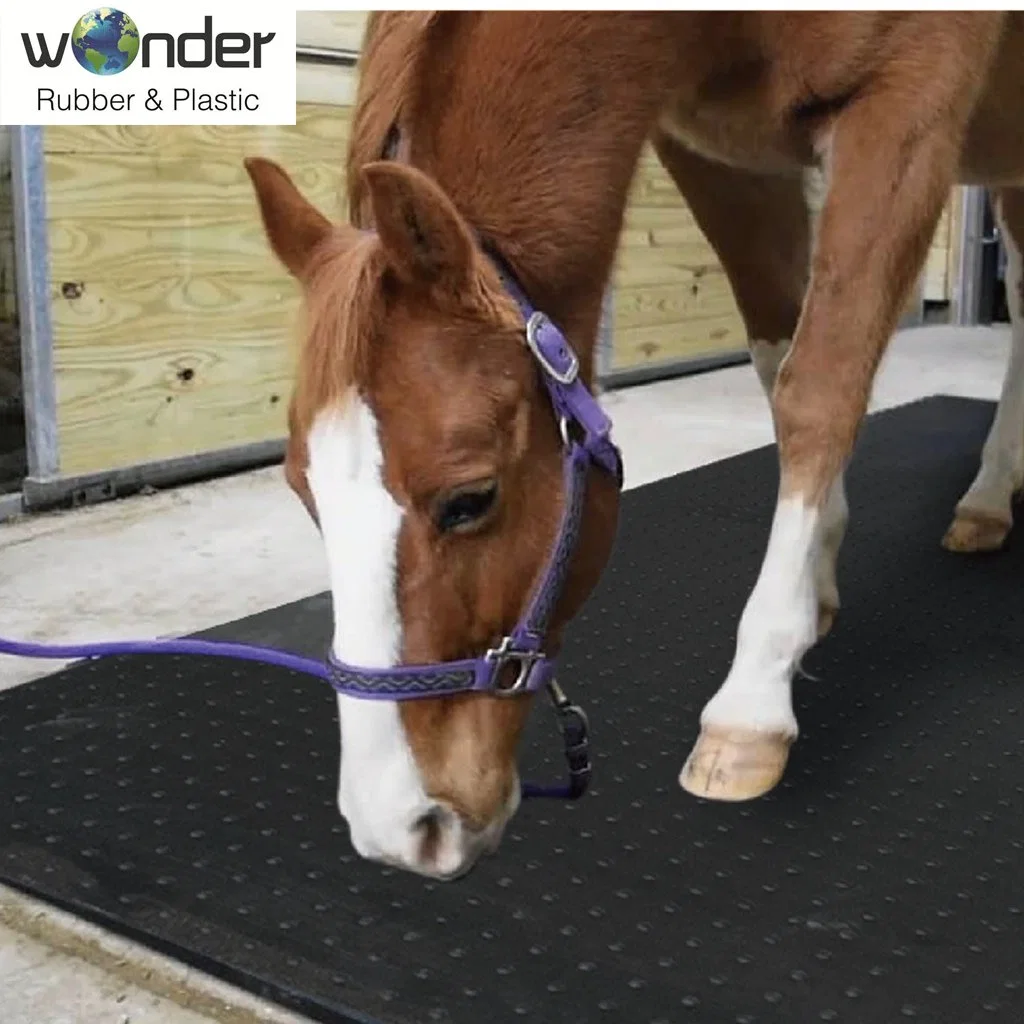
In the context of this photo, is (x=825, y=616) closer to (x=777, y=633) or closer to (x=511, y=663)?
(x=777, y=633)

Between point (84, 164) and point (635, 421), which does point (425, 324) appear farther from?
point (635, 421)

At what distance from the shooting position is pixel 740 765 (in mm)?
1143

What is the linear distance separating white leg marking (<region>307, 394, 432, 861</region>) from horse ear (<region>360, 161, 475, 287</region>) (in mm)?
96

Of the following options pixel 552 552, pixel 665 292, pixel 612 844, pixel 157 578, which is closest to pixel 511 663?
pixel 552 552

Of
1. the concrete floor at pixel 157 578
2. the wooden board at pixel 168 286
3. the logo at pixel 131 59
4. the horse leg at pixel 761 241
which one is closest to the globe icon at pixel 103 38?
the logo at pixel 131 59

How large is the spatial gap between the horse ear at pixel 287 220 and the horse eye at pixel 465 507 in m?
0.21

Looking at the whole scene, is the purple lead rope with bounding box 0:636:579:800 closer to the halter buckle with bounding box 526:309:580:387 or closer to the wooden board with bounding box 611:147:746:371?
the halter buckle with bounding box 526:309:580:387

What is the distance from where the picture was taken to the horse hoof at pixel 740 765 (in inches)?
44.9

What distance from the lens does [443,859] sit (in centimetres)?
84

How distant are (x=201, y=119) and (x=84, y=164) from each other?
25cm

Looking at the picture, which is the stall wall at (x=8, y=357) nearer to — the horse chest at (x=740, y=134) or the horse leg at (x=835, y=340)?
the horse chest at (x=740, y=134)

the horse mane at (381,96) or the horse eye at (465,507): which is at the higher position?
the horse mane at (381,96)

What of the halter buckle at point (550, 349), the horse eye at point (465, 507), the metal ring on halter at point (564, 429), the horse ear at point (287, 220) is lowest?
the horse eye at point (465, 507)

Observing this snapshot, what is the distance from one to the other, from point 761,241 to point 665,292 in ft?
6.94
